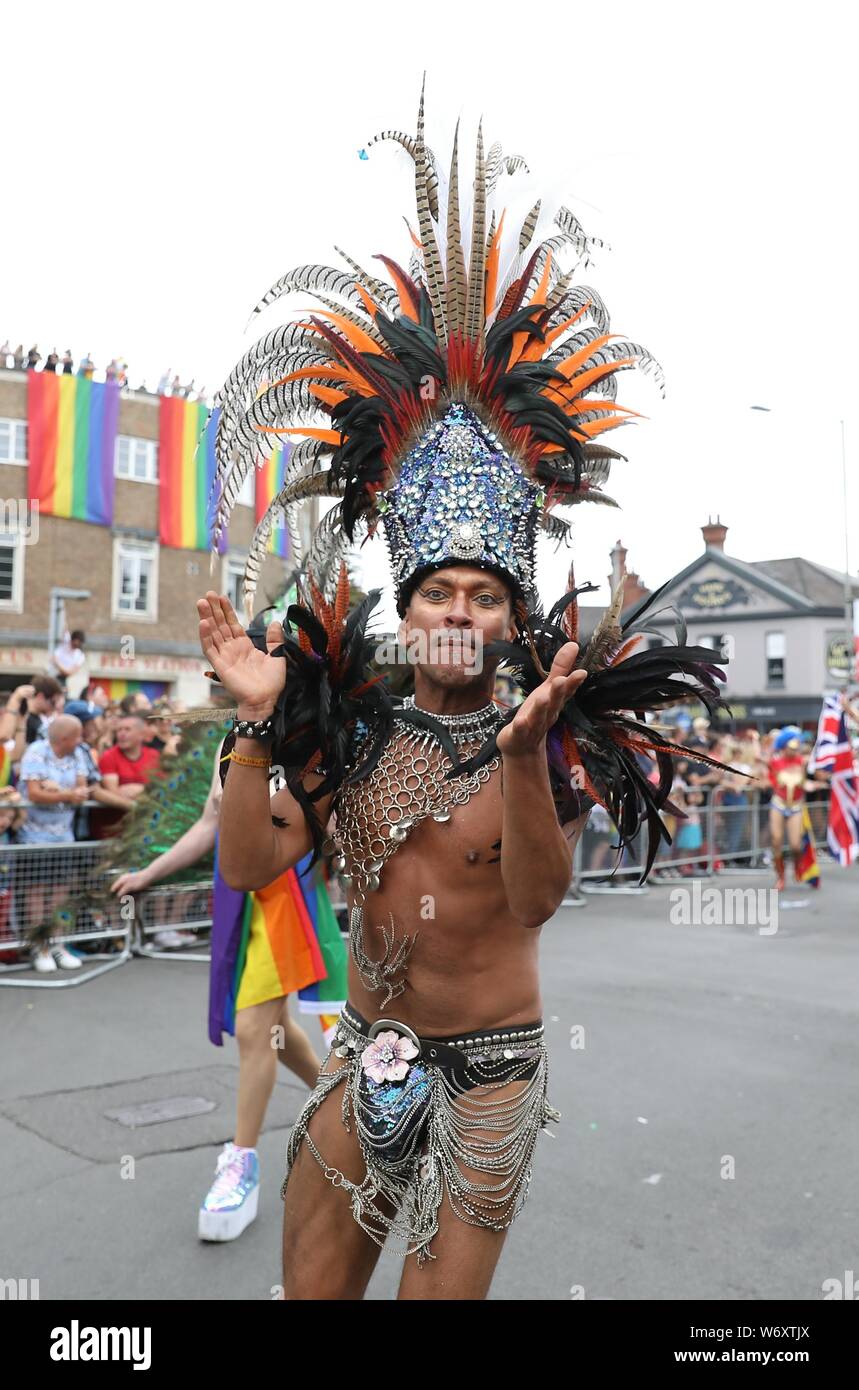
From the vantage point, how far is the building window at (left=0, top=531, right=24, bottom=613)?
1069 inches

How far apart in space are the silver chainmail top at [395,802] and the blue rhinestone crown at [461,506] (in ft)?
1.11

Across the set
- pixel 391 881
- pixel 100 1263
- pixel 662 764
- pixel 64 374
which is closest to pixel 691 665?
pixel 662 764

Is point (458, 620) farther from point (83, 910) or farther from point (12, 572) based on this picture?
point (12, 572)

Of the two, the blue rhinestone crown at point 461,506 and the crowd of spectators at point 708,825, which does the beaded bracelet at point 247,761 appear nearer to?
the blue rhinestone crown at point 461,506

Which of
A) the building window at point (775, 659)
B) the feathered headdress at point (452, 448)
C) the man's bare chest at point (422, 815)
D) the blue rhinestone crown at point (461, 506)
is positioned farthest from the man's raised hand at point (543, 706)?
the building window at point (775, 659)

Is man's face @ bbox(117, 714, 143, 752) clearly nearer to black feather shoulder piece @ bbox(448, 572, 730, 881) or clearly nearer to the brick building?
black feather shoulder piece @ bbox(448, 572, 730, 881)

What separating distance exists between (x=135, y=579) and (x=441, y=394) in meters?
27.3

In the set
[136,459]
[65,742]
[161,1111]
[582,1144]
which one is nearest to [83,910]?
[65,742]

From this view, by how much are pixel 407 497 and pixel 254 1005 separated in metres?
2.36

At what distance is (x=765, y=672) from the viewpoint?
1678 inches

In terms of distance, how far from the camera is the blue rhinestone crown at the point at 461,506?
2.49m

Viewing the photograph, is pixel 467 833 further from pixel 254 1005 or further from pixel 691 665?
pixel 254 1005

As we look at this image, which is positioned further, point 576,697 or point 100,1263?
point 100,1263

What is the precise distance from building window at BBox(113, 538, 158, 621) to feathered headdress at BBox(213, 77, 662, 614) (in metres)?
26.4
